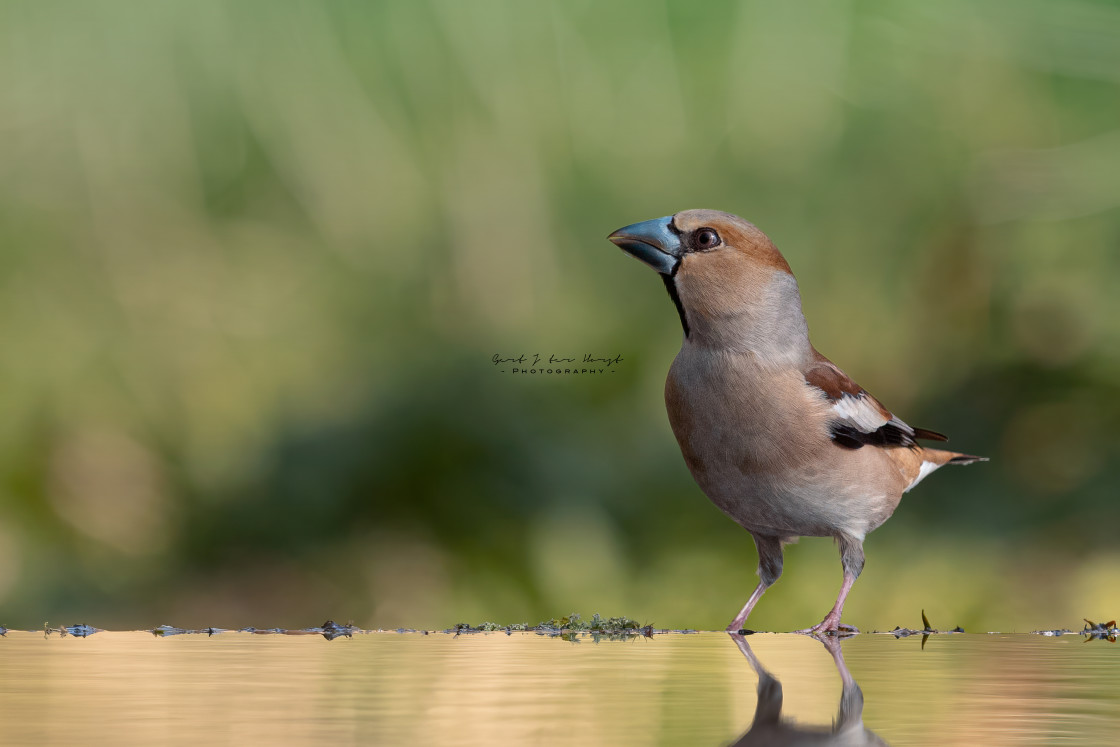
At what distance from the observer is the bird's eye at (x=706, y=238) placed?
14.6ft

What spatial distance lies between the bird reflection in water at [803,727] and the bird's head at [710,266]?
206cm

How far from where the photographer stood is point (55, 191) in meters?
6.82

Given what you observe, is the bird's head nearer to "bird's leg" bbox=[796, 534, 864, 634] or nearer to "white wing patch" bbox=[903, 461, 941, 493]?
"bird's leg" bbox=[796, 534, 864, 634]

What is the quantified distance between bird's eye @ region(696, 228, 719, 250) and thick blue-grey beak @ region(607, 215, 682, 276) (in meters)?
0.08

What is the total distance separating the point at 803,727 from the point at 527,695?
57cm

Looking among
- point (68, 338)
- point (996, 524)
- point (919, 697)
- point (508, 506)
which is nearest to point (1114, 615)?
point (996, 524)

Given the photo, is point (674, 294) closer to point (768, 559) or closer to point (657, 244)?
point (657, 244)

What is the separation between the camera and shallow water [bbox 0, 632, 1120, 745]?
1.90 metres

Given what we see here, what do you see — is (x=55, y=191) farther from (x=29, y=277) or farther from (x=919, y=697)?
(x=919, y=697)

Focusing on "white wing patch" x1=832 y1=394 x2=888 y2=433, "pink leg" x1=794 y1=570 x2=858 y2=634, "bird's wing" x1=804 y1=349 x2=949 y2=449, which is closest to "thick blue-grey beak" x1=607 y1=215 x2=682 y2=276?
"bird's wing" x1=804 y1=349 x2=949 y2=449

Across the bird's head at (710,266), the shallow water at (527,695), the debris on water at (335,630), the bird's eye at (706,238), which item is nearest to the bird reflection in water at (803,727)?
the shallow water at (527,695)

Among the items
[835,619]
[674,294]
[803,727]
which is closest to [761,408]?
[674,294]

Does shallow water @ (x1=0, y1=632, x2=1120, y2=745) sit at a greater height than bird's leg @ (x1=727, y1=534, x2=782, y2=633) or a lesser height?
lesser

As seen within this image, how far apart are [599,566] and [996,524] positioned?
2075mm
